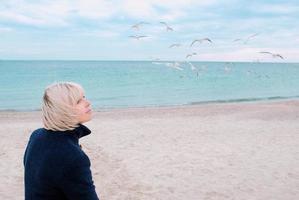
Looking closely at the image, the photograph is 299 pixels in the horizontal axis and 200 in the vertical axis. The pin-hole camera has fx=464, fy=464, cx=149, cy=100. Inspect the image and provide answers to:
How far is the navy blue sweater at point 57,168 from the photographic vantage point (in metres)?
2.22

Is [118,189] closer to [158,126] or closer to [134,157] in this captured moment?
[134,157]

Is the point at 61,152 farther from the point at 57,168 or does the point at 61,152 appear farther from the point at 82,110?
the point at 82,110

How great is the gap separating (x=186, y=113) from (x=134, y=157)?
36.9ft

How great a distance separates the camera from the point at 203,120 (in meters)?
17.9

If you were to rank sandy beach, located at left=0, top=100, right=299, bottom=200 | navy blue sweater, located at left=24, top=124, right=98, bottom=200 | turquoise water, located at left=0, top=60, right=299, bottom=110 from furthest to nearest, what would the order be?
turquoise water, located at left=0, top=60, right=299, bottom=110
sandy beach, located at left=0, top=100, right=299, bottom=200
navy blue sweater, located at left=24, top=124, right=98, bottom=200

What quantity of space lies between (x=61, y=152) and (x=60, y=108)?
8.5 inches

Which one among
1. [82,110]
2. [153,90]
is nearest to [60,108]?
[82,110]

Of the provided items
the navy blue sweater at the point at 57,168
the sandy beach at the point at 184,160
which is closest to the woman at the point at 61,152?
the navy blue sweater at the point at 57,168

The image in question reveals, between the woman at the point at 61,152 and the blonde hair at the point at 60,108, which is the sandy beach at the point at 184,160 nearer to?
the woman at the point at 61,152

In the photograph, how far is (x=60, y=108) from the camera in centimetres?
227

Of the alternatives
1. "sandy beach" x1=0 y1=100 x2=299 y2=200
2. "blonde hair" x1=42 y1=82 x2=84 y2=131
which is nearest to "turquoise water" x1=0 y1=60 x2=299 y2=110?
"blonde hair" x1=42 y1=82 x2=84 y2=131

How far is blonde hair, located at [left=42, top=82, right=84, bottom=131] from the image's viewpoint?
7.41ft

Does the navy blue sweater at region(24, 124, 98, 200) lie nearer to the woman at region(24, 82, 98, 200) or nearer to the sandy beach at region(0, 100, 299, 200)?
the woman at region(24, 82, 98, 200)

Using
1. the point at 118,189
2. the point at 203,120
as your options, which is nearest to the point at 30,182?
the point at 118,189
